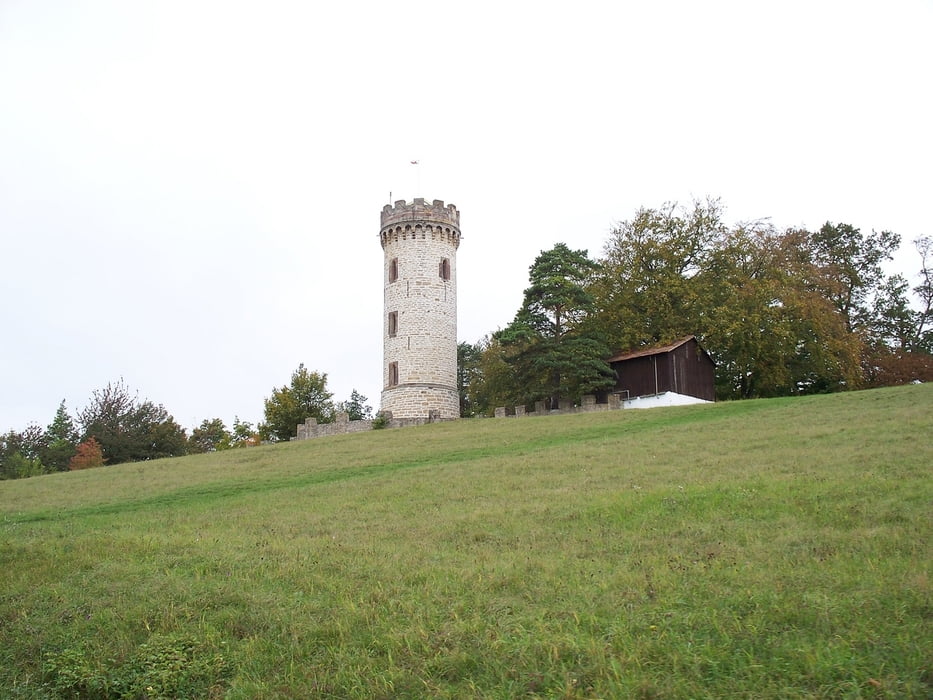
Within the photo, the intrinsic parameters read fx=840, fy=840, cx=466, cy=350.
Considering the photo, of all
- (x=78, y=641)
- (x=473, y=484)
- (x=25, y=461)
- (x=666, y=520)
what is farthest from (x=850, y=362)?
(x=25, y=461)

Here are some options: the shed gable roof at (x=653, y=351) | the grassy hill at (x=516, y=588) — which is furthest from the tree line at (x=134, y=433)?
the grassy hill at (x=516, y=588)

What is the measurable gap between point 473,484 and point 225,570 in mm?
8328

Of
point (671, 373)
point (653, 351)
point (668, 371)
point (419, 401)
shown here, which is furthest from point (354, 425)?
point (671, 373)

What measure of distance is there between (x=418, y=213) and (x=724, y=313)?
1829 centimetres

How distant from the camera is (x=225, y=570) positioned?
1172cm

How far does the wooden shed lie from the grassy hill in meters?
20.5

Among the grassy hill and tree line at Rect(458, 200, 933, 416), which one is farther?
tree line at Rect(458, 200, 933, 416)

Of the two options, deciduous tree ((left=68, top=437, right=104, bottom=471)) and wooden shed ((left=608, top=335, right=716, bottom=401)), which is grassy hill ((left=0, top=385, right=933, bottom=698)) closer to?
wooden shed ((left=608, top=335, right=716, bottom=401))

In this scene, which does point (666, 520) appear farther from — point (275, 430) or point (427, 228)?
point (275, 430)

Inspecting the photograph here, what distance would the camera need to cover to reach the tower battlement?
162 ft

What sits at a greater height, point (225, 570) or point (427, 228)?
point (427, 228)

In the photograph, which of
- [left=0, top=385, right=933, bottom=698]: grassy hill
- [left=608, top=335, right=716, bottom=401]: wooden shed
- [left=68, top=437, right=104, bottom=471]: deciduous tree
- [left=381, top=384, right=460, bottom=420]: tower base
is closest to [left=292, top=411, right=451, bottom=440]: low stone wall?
[left=381, top=384, right=460, bottom=420]: tower base

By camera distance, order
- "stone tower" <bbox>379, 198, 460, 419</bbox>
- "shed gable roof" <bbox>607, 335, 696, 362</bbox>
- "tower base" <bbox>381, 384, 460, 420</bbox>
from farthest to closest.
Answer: "stone tower" <bbox>379, 198, 460, 419</bbox> < "tower base" <bbox>381, 384, 460, 420</bbox> < "shed gable roof" <bbox>607, 335, 696, 362</bbox>

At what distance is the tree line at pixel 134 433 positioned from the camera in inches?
2111
